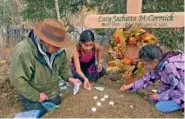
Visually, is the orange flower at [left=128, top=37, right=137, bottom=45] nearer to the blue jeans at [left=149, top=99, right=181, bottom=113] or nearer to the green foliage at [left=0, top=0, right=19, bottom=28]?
the blue jeans at [left=149, top=99, right=181, bottom=113]

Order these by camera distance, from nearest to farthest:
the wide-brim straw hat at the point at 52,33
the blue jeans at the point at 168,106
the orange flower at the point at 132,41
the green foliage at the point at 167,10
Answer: the wide-brim straw hat at the point at 52,33
the blue jeans at the point at 168,106
the orange flower at the point at 132,41
the green foliage at the point at 167,10

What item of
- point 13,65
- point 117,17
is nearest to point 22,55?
point 13,65

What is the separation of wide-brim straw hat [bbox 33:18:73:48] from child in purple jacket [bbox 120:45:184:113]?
0.84m

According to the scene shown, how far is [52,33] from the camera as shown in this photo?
117 inches

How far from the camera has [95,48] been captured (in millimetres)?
4016

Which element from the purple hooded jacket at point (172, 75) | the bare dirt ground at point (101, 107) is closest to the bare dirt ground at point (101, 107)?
the bare dirt ground at point (101, 107)

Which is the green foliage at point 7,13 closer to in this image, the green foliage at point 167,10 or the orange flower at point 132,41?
the green foliage at point 167,10

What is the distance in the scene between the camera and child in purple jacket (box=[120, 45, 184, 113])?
3.00 meters

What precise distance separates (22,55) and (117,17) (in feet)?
4.42

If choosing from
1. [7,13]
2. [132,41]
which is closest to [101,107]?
[132,41]

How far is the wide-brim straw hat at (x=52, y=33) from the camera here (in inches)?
115

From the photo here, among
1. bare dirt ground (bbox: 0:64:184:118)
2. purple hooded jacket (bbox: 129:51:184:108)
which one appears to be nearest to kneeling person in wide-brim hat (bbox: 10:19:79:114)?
bare dirt ground (bbox: 0:64:184:118)

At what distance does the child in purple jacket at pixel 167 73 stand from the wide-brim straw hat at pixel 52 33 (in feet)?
2.75

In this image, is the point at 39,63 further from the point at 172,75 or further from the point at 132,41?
the point at 172,75
